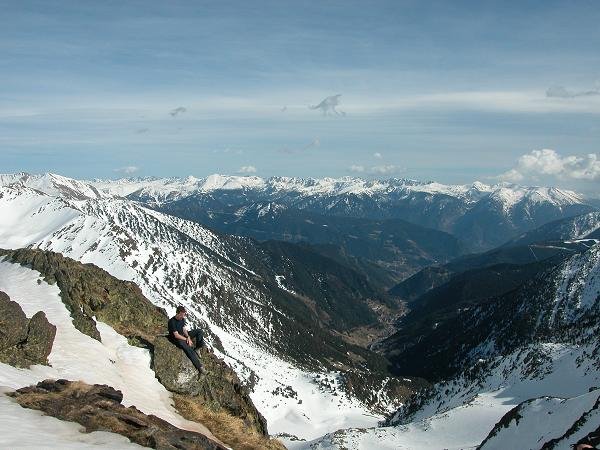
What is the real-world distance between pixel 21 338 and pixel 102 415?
11618 millimetres

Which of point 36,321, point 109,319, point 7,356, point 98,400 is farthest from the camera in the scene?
point 109,319

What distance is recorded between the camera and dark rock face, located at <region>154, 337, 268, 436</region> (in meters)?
33.7

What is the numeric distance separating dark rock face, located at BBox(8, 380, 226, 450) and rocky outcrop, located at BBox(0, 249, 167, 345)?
14312 mm

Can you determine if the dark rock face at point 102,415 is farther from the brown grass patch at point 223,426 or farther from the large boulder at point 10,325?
the large boulder at point 10,325

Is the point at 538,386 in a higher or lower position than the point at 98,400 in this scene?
lower

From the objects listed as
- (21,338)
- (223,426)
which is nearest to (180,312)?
(223,426)

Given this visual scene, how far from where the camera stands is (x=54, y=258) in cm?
5669

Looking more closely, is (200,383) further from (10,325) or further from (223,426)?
(10,325)

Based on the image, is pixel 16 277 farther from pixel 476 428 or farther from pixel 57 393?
pixel 476 428

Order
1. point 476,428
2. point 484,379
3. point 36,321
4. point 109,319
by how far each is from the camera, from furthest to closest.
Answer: point 484,379
point 476,428
point 109,319
point 36,321

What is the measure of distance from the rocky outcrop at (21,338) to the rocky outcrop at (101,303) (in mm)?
6186

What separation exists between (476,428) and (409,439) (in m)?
12.8

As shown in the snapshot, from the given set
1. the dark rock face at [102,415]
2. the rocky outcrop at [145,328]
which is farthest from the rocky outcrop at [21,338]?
the dark rock face at [102,415]

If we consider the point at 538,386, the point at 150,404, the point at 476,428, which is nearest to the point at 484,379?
the point at 538,386
